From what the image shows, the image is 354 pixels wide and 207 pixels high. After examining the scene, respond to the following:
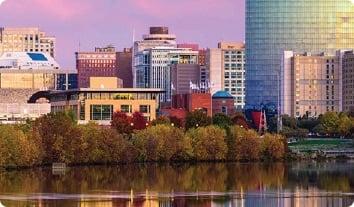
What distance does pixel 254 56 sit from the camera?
465 feet

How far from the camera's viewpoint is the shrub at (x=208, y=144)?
242 ft

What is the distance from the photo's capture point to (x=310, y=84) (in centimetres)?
13588

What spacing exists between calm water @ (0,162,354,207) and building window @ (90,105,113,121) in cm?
2221

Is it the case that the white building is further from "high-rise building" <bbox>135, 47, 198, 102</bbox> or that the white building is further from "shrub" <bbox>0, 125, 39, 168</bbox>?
"shrub" <bbox>0, 125, 39, 168</bbox>

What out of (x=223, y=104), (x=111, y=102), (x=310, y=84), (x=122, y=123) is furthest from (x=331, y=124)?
(x=310, y=84)

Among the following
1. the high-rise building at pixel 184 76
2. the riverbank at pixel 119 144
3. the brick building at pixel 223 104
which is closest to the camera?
the riverbank at pixel 119 144

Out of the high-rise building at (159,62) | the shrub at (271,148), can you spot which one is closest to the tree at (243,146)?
the shrub at (271,148)

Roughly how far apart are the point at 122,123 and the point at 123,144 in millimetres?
12347

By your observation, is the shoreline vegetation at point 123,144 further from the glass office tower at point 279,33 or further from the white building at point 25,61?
the white building at point 25,61

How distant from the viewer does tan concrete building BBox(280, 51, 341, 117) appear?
443 feet

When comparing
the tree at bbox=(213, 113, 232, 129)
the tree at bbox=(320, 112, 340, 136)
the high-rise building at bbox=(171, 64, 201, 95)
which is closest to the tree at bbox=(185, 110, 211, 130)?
the tree at bbox=(213, 113, 232, 129)

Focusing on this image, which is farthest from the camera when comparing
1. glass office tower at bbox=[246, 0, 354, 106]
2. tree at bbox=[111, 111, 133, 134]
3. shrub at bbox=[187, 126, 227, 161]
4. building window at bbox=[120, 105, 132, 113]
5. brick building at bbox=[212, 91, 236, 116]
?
glass office tower at bbox=[246, 0, 354, 106]

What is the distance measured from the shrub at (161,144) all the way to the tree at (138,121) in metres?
7.84

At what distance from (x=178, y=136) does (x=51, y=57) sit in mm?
82152
